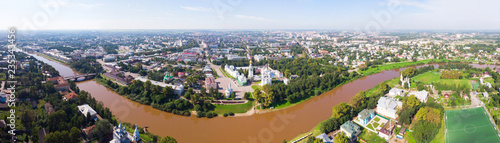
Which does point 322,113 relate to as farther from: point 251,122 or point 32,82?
point 32,82

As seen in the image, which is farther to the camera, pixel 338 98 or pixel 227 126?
pixel 338 98

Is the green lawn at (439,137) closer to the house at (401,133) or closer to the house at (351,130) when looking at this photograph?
the house at (401,133)

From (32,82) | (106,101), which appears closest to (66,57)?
(32,82)

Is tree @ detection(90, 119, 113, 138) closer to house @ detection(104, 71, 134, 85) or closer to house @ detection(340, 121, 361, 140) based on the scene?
house @ detection(104, 71, 134, 85)

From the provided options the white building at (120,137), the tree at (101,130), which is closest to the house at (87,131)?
the tree at (101,130)

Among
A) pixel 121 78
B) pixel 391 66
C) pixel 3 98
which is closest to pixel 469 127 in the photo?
pixel 391 66

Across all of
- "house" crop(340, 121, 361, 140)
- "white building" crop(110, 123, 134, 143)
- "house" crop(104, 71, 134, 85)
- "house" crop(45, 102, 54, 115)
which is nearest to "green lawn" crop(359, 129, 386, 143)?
"house" crop(340, 121, 361, 140)

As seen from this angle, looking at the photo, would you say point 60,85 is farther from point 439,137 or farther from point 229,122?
point 439,137
